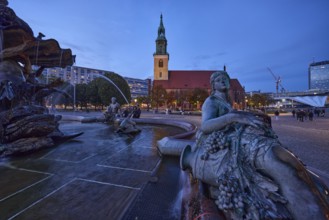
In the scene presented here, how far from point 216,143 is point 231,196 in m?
0.57

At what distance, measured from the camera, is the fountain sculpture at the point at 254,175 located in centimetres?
127

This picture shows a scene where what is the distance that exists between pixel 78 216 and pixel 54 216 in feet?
1.01

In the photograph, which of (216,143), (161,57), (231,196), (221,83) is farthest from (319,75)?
(231,196)

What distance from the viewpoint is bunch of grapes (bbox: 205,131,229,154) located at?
1828 millimetres

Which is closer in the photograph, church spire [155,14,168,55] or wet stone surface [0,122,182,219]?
wet stone surface [0,122,182,219]

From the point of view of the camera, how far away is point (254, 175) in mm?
1510

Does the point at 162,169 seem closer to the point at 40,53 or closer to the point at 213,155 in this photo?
the point at 213,155

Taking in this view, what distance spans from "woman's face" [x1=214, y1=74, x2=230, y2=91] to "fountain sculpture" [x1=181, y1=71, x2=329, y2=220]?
0.61 metres

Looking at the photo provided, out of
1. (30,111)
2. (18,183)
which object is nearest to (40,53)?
(30,111)

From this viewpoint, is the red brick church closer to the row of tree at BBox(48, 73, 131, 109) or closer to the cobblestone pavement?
the row of tree at BBox(48, 73, 131, 109)

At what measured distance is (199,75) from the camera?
7750cm

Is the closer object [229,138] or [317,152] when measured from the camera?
[229,138]

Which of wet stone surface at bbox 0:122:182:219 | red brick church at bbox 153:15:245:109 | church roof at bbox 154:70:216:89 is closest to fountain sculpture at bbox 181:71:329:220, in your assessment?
wet stone surface at bbox 0:122:182:219

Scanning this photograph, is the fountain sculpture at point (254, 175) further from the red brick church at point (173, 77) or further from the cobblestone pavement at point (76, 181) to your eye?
the red brick church at point (173, 77)
